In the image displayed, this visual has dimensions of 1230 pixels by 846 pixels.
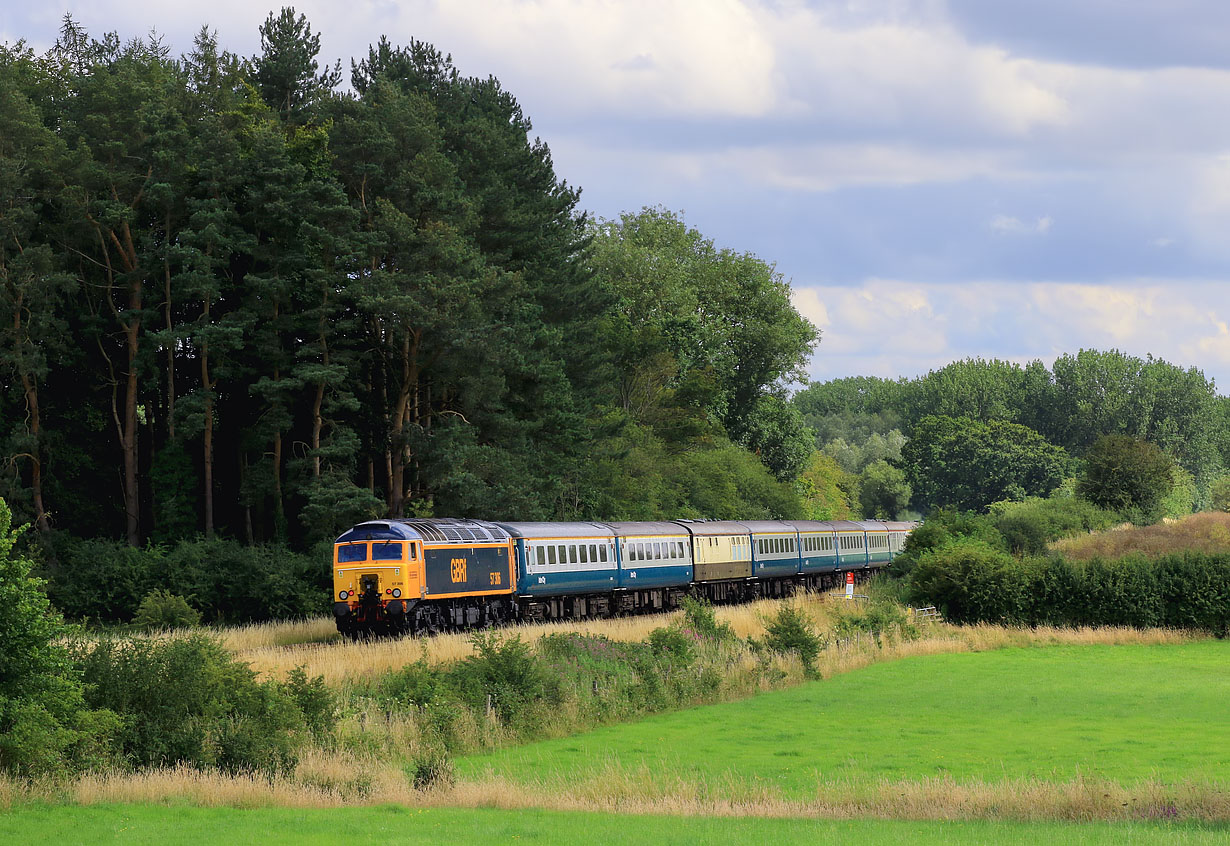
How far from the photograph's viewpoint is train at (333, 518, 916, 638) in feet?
115

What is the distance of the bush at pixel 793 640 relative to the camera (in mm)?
33562

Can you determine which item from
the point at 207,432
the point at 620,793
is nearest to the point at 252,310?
the point at 207,432

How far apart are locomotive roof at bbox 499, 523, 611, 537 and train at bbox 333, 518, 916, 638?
43 millimetres

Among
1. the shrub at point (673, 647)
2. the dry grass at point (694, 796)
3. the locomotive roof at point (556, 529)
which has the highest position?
the locomotive roof at point (556, 529)

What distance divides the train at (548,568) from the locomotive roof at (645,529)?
0.07m

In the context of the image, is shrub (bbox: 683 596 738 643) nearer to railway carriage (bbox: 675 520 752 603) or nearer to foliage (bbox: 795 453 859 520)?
railway carriage (bbox: 675 520 752 603)

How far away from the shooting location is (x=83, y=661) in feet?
69.2

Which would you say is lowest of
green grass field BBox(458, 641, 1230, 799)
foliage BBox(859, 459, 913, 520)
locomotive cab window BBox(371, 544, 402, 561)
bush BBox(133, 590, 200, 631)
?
green grass field BBox(458, 641, 1230, 799)

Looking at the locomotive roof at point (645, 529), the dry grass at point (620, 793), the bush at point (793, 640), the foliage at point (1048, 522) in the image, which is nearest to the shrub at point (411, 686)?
the dry grass at point (620, 793)

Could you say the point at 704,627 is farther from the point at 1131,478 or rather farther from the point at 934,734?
the point at 1131,478

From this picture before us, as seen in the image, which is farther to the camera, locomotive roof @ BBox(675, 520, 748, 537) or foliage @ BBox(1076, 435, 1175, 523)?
foliage @ BBox(1076, 435, 1175, 523)

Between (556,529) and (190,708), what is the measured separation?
71.8 feet

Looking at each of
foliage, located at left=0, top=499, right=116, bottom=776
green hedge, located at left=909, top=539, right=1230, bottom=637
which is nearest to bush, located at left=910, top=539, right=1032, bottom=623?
green hedge, located at left=909, top=539, right=1230, bottom=637

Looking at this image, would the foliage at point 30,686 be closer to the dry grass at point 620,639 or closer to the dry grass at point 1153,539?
the dry grass at point 620,639
